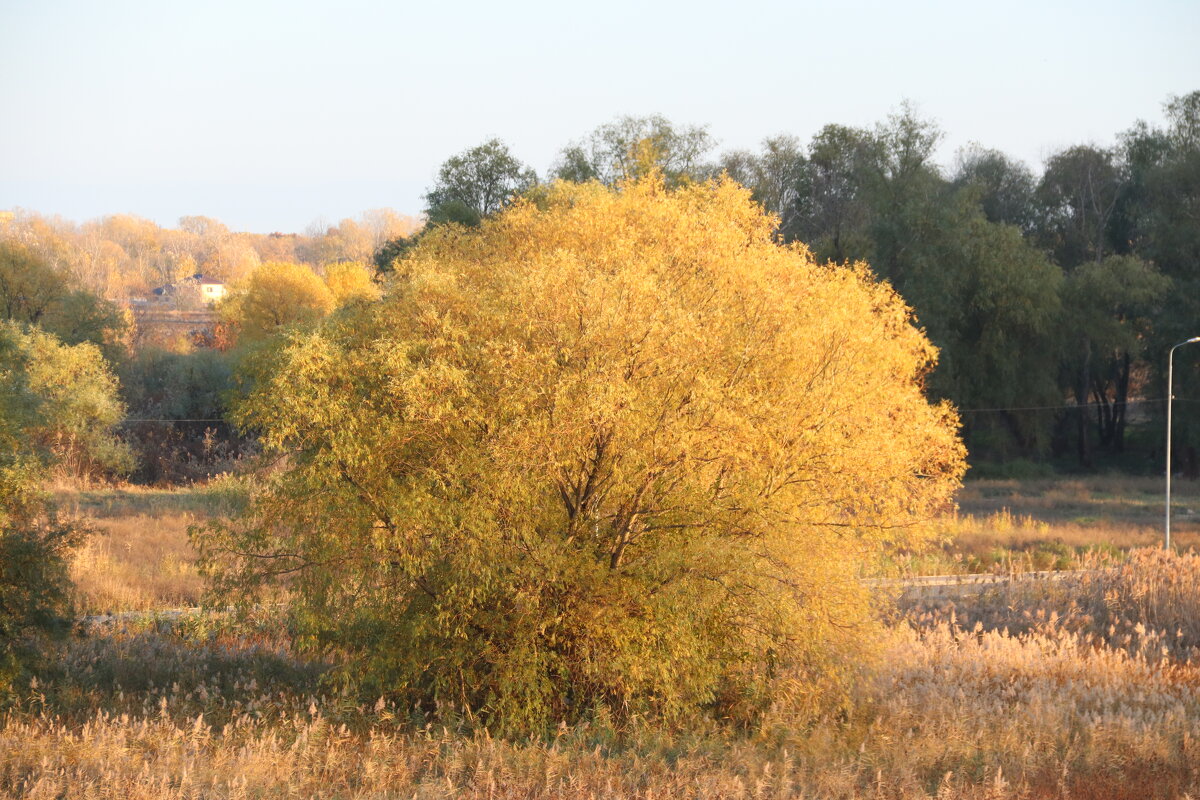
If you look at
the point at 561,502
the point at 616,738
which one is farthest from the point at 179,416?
the point at 616,738

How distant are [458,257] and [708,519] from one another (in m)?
7.99

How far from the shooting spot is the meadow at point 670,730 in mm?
9844

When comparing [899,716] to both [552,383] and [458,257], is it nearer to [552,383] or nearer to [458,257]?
[552,383]

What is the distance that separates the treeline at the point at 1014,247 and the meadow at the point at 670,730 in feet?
104

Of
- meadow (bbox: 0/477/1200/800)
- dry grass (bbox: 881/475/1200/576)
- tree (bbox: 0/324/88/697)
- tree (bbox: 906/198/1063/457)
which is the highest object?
tree (bbox: 906/198/1063/457)

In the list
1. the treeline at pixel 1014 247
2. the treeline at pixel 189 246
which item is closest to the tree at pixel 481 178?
the treeline at pixel 1014 247

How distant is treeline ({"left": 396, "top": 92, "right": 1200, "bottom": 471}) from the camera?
168 feet

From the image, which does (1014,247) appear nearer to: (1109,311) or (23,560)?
(1109,311)

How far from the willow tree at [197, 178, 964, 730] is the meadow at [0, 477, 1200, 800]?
77 cm

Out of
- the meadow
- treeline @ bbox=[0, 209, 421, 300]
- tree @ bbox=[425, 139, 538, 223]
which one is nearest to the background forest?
tree @ bbox=[425, 139, 538, 223]

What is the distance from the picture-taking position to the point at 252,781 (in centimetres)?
949

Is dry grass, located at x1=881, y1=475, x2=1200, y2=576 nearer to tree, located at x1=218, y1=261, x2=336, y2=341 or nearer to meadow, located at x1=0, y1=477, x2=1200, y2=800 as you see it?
meadow, located at x1=0, y1=477, x2=1200, y2=800

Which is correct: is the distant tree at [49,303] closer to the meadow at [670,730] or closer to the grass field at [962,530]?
the grass field at [962,530]

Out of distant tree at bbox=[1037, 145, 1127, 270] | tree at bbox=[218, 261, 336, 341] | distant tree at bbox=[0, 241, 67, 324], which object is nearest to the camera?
distant tree at bbox=[0, 241, 67, 324]
